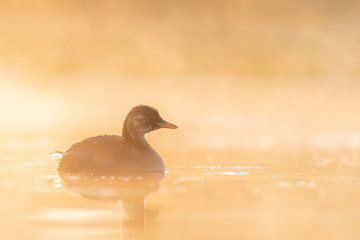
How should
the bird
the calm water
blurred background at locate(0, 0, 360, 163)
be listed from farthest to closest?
blurred background at locate(0, 0, 360, 163) → the bird → the calm water

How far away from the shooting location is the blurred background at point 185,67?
2611 cm

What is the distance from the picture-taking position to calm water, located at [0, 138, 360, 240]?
38.4ft

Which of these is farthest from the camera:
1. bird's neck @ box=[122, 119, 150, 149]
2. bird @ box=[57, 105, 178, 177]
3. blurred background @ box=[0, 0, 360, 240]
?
bird's neck @ box=[122, 119, 150, 149]

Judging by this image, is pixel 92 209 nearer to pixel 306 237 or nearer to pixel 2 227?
pixel 2 227

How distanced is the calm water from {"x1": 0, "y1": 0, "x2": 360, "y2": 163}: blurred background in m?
5.85

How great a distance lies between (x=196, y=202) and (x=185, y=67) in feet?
72.6

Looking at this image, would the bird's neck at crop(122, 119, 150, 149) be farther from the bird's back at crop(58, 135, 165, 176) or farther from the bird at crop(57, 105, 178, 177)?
the bird's back at crop(58, 135, 165, 176)

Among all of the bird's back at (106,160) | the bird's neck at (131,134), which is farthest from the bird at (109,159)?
the bird's neck at (131,134)

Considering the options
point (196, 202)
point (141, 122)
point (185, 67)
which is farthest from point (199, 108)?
point (196, 202)

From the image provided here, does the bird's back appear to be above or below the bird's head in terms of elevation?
below

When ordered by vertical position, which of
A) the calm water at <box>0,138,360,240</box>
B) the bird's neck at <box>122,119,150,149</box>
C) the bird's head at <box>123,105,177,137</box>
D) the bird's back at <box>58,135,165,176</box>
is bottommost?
the calm water at <box>0,138,360,240</box>

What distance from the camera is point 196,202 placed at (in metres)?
13.6

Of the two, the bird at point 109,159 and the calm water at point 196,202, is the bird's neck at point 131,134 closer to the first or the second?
the bird at point 109,159

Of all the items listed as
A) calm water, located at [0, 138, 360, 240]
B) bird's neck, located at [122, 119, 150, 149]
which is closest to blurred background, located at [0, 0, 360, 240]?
calm water, located at [0, 138, 360, 240]
